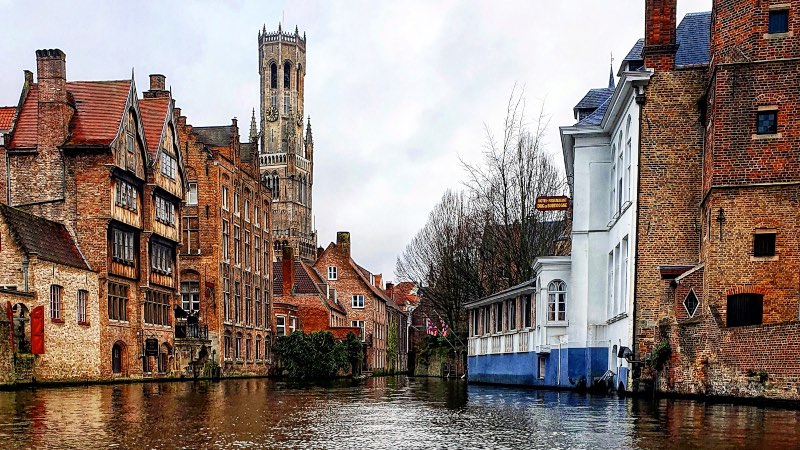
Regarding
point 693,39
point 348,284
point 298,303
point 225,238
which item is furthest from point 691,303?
point 348,284

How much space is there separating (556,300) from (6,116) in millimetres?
23200

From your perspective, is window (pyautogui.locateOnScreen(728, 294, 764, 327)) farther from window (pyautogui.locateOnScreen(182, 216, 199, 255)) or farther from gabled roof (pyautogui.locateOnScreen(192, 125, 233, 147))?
gabled roof (pyautogui.locateOnScreen(192, 125, 233, 147))

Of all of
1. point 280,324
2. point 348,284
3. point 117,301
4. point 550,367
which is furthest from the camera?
point 348,284

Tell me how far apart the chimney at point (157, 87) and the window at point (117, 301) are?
13951 mm

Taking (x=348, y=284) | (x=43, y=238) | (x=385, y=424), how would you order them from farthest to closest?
(x=348, y=284) < (x=43, y=238) < (x=385, y=424)

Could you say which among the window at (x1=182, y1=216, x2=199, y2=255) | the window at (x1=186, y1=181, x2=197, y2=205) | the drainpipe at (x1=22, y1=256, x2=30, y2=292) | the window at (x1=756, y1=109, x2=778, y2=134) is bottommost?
the drainpipe at (x1=22, y1=256, x2=30, y2=292)

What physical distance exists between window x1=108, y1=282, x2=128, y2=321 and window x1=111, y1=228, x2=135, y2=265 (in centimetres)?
109

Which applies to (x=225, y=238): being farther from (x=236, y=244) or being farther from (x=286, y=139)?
(x=286, y=139)

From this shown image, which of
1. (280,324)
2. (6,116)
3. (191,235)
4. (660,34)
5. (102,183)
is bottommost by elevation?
(280,324)

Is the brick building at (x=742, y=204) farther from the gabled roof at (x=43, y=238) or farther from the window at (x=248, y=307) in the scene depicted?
the window at (x=248, y=307)

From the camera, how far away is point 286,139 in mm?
155375

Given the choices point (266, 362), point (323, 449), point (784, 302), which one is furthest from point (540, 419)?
point (266, 362)

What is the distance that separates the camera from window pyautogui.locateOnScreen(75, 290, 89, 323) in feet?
114

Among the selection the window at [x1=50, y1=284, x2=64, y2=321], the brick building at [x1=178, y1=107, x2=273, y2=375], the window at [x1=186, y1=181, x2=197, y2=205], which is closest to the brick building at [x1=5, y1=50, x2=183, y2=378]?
the window at [x1=50, y1=284, x2=64, y2=321]
